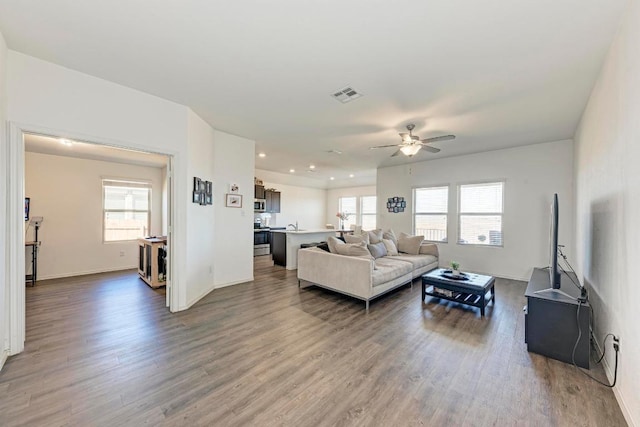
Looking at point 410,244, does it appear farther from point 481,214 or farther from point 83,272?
point 83,272

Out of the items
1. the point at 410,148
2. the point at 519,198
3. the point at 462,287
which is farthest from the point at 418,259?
the point at 519,198

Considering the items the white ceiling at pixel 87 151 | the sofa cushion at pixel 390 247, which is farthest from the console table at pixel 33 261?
the sofa cushion at pixel 390 247

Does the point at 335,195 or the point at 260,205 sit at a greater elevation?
the point at 335,195

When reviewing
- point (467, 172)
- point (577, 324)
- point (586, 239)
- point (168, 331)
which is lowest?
point (168, 331)

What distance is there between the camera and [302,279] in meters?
4.62

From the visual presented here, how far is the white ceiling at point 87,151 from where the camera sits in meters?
4.57

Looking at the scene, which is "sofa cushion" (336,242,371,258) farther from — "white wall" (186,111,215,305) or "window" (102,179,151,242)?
"window" (102,179,151,242)

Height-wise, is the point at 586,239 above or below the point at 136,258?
above

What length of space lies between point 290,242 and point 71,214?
15.4 feet

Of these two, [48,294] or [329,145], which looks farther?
[329,145]

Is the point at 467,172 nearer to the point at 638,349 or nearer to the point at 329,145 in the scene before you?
the point at 329,145

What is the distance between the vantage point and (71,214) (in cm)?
548

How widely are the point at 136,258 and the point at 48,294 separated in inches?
84.9

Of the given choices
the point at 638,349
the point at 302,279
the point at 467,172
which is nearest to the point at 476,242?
the point at 467,172
